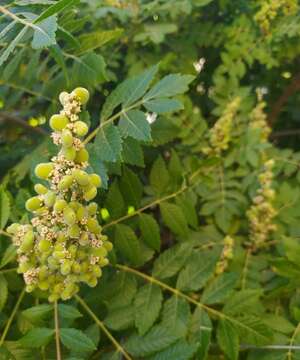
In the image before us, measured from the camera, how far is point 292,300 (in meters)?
0.95

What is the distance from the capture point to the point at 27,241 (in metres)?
0.72

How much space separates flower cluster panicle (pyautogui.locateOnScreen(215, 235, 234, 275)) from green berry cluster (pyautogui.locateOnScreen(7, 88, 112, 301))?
30cm

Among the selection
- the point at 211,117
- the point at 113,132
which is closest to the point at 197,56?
the point at 211,117

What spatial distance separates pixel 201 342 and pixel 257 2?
2.56 feet

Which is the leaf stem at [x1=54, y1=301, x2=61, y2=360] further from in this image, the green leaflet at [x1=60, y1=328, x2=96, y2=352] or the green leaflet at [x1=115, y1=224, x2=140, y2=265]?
the green leaflet at [x1=115, y1=224, x2=140, y2=265]

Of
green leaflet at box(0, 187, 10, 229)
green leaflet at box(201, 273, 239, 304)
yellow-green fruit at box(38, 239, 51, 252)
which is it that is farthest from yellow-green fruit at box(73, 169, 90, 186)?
green leaflet at box(201, 273, 239, 304)

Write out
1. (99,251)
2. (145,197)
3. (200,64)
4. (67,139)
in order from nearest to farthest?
(67,139) → (99,251) → (145,197) → (200,64)

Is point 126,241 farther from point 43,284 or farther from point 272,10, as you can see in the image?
point 272,10

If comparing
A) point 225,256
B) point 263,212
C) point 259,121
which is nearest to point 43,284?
point 225,256

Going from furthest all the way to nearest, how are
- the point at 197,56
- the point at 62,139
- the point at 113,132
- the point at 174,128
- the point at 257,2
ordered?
the point at 197,56
the point at 257,2
the point at 174,128
the point at 113,132
the point at 62,139

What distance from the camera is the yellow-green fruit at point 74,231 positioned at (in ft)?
2.21

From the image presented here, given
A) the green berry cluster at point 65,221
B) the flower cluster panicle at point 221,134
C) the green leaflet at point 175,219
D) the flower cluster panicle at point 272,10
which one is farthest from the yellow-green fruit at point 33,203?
the flower cluster panicle at point 272,10

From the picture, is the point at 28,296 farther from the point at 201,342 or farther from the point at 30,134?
the point at 30,134

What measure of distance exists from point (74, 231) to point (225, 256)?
429mm
